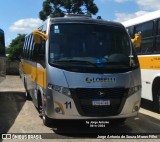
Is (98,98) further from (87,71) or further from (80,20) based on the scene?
(80,20)

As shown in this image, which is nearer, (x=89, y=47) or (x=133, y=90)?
(x=133, y=90)

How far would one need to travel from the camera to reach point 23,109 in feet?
43.8

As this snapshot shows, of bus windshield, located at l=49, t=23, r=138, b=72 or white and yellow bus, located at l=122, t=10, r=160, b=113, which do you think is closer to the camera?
A: bus windshield, located at l=49, t=23, r=138, b=72

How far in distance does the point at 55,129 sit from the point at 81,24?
2513 millimetres

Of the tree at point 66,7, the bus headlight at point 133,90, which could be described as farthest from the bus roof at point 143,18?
the tree at point 66,7

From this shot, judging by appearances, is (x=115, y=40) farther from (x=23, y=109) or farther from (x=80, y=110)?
(x=23, y=109)

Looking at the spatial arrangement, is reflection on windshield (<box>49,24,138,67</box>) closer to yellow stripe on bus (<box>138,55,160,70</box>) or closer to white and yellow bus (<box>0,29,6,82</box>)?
yellow stripe on bus (<box>138,55,160,70</box>)

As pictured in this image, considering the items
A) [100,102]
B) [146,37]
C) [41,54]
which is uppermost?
[146,37]

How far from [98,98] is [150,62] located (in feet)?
13.9

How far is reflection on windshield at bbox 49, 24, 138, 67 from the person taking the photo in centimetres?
948

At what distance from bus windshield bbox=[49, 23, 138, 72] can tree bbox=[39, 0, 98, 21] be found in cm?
2585

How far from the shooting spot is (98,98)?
30.2 feet

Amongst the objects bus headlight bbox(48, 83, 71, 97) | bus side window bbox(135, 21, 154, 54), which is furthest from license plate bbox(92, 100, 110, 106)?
bus side window bbox(135, 21, 154, 54)

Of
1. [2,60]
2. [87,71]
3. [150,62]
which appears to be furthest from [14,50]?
[87,71]
